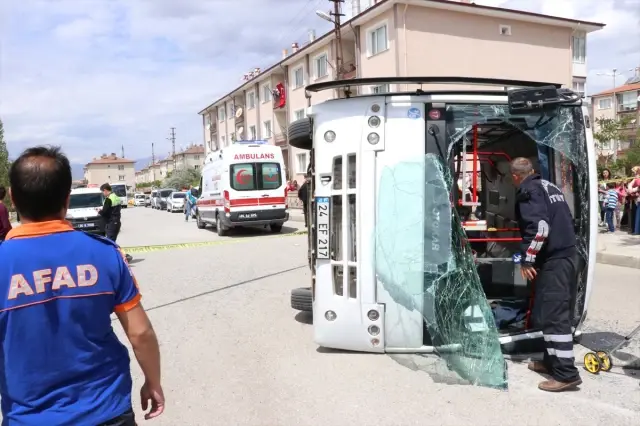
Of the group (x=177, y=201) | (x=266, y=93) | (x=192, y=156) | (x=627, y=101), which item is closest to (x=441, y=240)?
(x=177, y=201)

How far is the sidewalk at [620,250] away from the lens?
32.7ft

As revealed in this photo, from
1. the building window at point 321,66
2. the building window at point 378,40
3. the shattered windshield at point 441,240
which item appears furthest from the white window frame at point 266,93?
the shattered windshield at point 441,240

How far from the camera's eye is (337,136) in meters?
4.93

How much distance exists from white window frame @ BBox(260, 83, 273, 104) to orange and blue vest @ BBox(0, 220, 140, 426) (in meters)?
40.7

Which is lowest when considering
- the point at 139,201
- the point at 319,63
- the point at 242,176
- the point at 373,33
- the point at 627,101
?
the point at 139,201

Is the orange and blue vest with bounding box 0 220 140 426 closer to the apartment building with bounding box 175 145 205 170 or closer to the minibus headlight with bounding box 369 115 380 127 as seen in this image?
the minibus headlight with bounding box 369 115 380 127

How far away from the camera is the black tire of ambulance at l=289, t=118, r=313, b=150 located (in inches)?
235

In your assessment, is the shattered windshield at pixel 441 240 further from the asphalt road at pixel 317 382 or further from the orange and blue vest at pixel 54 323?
the orange and blue vest at pixel 54 323

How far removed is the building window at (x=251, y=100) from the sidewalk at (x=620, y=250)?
35.4 meters

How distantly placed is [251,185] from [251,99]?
3046 centimetres

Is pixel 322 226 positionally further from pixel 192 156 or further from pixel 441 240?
pixel 192 156

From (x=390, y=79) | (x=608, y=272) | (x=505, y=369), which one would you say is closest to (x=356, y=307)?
(x=505, y=369)

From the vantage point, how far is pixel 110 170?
139500 millimetres

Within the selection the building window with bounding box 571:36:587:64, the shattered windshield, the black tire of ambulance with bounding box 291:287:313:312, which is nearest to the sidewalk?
the shattered windshield
